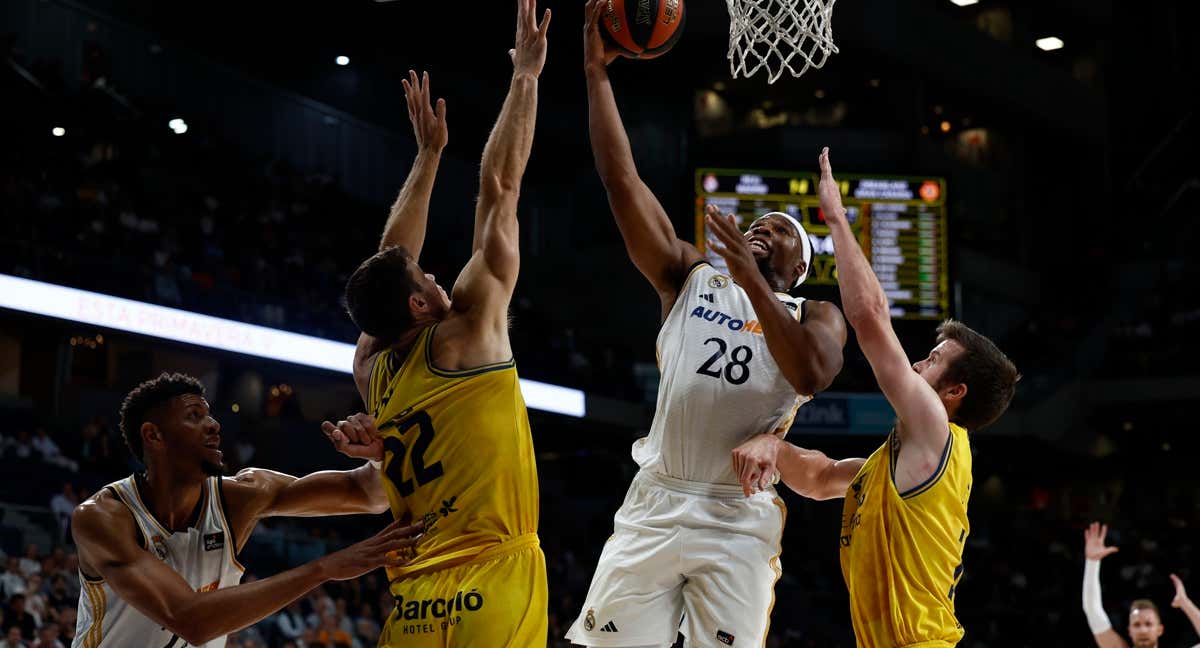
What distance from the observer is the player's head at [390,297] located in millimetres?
4188

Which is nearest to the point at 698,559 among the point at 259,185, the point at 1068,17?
the point at 259,185

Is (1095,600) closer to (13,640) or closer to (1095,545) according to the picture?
(1095,545)

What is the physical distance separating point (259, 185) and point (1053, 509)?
1728 cm

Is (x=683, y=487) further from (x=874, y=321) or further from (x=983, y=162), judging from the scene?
(x=983, y=162)

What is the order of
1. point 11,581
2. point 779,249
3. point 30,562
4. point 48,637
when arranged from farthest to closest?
point 30,562, point 11,581, point 48,637, point 779,249

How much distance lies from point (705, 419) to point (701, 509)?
31 cm

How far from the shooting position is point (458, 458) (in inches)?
162

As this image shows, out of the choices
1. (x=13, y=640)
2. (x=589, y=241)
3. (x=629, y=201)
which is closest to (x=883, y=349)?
(x=629, y=201)

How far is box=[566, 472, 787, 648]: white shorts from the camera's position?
431 cm

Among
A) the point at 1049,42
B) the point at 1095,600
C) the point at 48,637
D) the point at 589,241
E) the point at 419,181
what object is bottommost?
the point at 48,637

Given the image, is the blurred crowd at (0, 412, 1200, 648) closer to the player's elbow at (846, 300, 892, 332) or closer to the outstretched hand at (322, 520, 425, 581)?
the outstretched hand at (322, 520, 425, 581)

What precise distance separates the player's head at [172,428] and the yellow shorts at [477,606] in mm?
917

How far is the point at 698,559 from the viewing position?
432 cm

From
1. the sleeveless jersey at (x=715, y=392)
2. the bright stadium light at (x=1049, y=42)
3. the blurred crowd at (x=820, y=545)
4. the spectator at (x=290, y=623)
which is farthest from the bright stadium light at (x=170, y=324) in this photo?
the bright stadium light at (x=1049, y=42)
